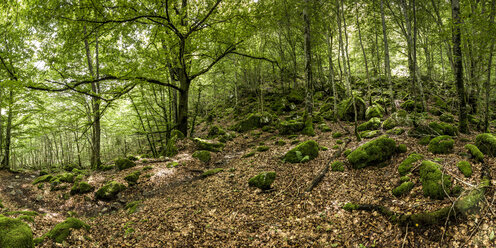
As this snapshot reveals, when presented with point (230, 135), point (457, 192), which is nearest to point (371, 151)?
point (457, 192)

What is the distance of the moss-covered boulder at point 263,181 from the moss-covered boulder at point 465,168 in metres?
4.48

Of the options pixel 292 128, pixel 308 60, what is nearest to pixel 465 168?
pixel 292 128

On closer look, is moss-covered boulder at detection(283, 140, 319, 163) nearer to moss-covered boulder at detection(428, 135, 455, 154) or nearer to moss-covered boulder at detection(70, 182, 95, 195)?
moss-covered boulder at detection(428, 135, 455, 154)

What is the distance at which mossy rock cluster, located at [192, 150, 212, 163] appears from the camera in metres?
10.0

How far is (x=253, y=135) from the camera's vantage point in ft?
44.1

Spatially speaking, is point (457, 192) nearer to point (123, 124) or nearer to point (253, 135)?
point (253, 135)

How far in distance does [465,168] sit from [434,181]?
98cm

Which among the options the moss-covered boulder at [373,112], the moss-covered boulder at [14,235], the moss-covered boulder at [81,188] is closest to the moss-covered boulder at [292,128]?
the moss-covered boulder at [373,112]

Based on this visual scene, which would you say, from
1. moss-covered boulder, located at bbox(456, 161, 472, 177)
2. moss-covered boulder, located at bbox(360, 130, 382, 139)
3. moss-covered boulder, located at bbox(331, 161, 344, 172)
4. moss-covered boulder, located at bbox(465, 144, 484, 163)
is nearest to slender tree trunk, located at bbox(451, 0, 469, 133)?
moss-covered boulder, located at bbox(360, 130, 382, 139)

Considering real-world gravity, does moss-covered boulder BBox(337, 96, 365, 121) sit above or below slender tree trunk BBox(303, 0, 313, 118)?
below

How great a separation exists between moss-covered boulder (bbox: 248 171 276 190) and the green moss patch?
153 inches

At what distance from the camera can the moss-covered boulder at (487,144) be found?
16.1 ft

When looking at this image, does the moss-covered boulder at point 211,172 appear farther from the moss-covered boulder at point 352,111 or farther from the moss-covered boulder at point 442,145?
the moss-covered boulder at point 352,111

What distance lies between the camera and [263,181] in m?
6.45
